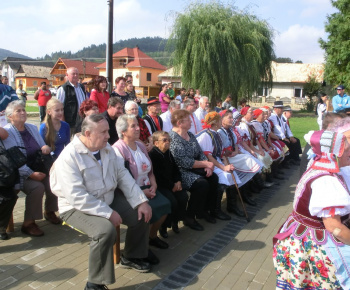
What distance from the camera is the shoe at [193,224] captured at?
14.8 ft

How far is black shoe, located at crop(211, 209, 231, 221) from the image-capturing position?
193 inches

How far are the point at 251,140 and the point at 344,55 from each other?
2578cm

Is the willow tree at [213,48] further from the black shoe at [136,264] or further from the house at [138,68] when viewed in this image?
the house at [138,68]

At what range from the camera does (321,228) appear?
2.30 metres

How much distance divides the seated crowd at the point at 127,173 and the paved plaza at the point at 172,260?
166mm

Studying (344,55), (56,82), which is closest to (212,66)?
(344,55)

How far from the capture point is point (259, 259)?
3.77 metres

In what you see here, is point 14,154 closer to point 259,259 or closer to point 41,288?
point 41,288

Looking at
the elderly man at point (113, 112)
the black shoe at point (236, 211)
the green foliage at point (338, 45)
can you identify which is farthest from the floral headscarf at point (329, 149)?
the green foliage at point (338, 45)

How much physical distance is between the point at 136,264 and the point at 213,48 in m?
13.7

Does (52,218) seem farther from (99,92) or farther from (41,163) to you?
(99,92)

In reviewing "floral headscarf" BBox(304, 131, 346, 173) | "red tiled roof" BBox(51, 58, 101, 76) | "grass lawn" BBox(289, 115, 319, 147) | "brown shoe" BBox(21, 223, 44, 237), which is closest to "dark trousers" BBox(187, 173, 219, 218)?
"brown shoe" BBox(21, 223, 44, 237)

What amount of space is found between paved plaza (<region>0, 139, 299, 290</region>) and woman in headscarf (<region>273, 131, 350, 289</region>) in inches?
40.1

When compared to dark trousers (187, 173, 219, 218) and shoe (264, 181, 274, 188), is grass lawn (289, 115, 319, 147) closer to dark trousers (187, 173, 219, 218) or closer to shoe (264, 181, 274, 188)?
shoe (264, 181, 274, 188)
